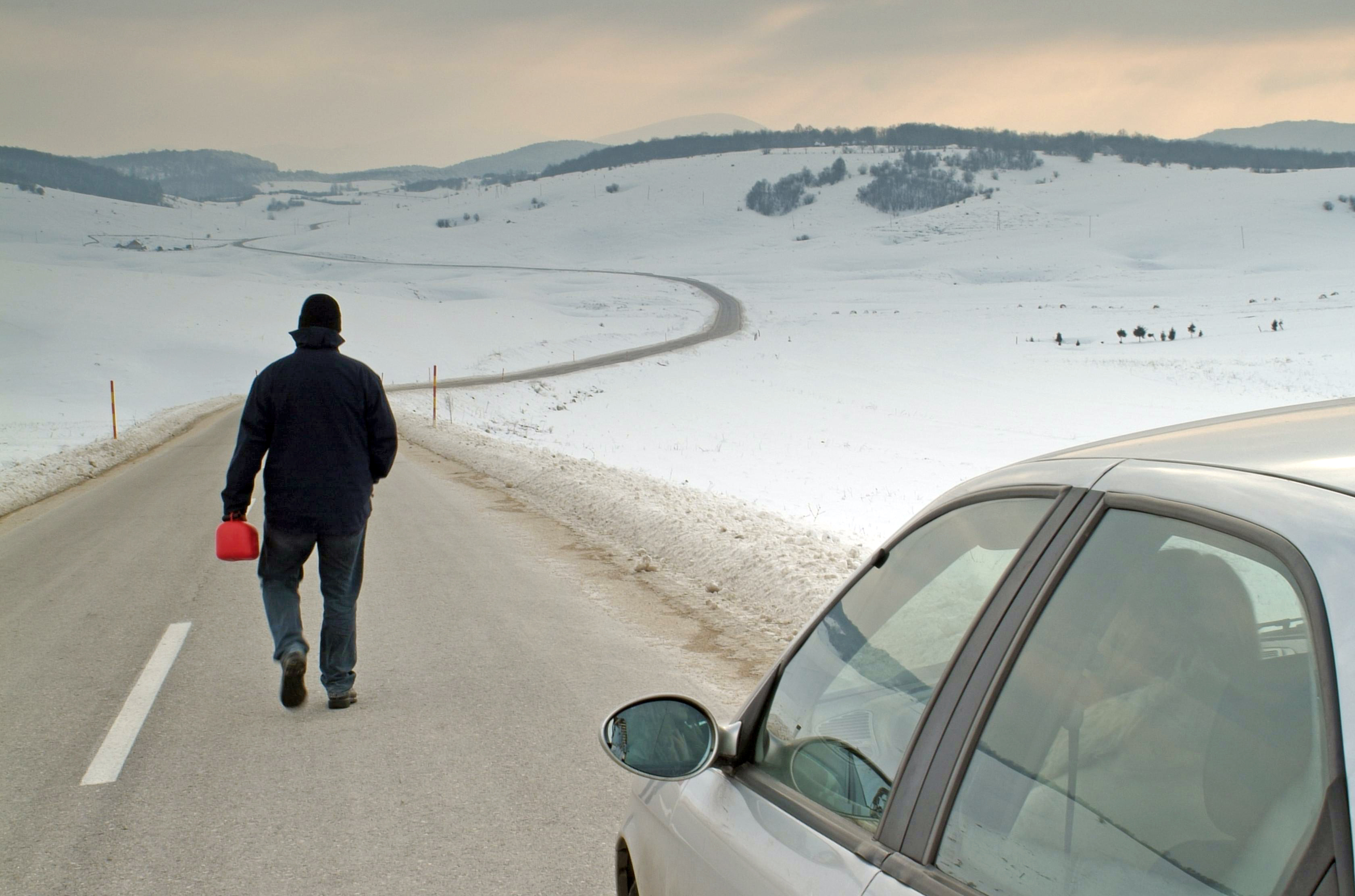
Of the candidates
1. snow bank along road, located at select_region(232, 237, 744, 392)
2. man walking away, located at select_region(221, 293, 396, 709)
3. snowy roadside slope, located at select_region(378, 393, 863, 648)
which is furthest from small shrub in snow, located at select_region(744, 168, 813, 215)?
man walking away, located at select_region(221, 293, 396, 709)

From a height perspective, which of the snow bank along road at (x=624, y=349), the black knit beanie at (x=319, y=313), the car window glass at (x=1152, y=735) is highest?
the black knit beanie at (x=319, y=313)

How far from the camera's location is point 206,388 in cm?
4962

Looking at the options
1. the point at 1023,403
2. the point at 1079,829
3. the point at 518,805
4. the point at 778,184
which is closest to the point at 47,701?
the point at 518,805

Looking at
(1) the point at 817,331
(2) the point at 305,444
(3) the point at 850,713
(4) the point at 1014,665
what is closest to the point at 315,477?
(2) the point at 305,444

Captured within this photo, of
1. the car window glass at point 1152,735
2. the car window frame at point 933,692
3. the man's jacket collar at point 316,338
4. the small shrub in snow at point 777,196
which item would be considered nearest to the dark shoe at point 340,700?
the man's jacket collar at point 316,338

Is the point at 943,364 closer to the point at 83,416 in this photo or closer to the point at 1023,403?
the point at 1023,403

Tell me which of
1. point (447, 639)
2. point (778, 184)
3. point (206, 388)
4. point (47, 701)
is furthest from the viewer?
point (778, 184)

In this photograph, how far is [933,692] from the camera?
1.74 meters

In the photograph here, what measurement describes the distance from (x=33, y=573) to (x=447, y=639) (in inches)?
198

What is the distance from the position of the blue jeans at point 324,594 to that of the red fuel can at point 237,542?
7 cm

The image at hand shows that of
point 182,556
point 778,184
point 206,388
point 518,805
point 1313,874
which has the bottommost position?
point 206,388

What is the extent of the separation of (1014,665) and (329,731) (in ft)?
15.1

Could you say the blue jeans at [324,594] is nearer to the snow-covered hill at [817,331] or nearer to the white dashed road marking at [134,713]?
the white dashed road marking at [134,713]

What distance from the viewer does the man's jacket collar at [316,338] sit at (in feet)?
18.3
